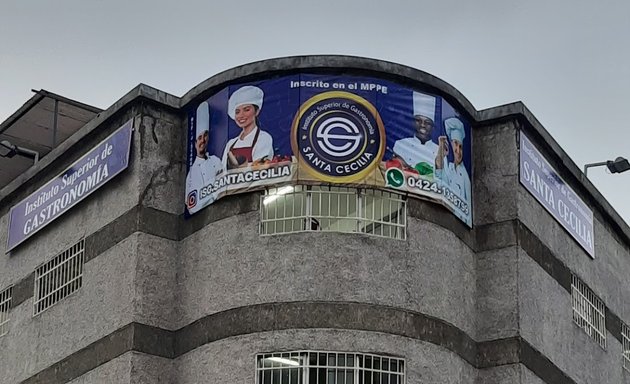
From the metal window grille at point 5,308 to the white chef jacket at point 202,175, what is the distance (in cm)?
765

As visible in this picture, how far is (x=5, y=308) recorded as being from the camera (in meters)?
44.9

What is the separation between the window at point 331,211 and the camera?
38250 mm

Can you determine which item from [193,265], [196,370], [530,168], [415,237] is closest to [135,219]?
[193,265]

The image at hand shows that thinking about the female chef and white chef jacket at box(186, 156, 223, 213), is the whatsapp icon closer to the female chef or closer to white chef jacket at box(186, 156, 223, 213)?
the female chef

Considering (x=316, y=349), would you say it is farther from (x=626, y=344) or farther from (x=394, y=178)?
(x=626, y=344)

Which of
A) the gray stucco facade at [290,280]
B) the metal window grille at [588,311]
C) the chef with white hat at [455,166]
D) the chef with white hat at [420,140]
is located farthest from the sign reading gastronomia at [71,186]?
the metal window grille at [588,311]

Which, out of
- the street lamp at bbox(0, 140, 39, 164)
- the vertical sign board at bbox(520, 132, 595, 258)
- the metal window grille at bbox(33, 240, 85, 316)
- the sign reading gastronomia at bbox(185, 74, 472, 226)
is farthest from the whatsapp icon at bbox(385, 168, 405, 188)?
the street lamp at bbox(0, 140, 39, 164)

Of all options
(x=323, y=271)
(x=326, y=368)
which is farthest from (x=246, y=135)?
(x=326, y=368)

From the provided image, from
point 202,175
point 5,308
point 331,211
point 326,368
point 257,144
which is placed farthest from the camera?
point 5,308

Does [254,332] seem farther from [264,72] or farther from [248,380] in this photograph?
[264,72]

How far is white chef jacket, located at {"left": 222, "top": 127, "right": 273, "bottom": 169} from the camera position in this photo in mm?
38719

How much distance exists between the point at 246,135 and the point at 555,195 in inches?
362

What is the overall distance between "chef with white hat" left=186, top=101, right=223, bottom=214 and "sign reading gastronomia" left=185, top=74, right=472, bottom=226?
0.03m

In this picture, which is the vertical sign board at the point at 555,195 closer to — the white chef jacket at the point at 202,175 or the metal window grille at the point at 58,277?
the white chef jacket at the point at 202,175
